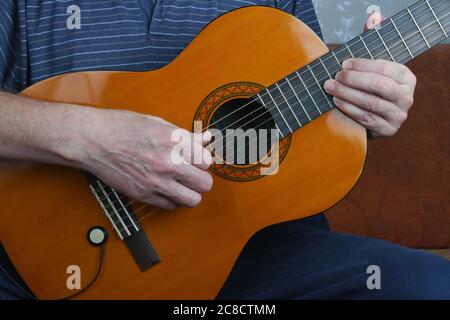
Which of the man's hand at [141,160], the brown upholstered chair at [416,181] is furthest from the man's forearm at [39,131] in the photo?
the brown upholstered chair at [416,181]

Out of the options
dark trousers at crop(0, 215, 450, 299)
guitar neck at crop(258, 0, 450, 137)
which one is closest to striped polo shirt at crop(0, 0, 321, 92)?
guitar neck at crop(258, 0, 450, 137)

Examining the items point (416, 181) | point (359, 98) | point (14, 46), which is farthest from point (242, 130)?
point (416, 181)

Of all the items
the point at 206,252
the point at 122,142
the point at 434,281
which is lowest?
the point at 434,281

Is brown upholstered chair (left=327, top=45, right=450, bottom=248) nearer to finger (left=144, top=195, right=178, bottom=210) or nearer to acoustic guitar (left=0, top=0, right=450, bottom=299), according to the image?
acoustic guitar (left=0, top=0, right=450, bottom=299)

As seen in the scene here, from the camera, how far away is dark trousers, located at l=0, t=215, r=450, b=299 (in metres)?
0.92

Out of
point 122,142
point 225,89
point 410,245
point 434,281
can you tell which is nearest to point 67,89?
point 122,142

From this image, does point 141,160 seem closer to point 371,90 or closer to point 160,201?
point 160,201

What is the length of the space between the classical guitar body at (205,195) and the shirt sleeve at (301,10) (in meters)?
0.22

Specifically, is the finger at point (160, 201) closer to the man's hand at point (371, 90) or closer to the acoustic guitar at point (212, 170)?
the acoustic guitar at point (212, 170)

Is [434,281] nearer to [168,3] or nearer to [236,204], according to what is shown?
[236,204]

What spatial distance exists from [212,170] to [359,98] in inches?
10.8

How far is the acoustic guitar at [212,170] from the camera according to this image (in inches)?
38.6

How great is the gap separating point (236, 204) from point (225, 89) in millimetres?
196
